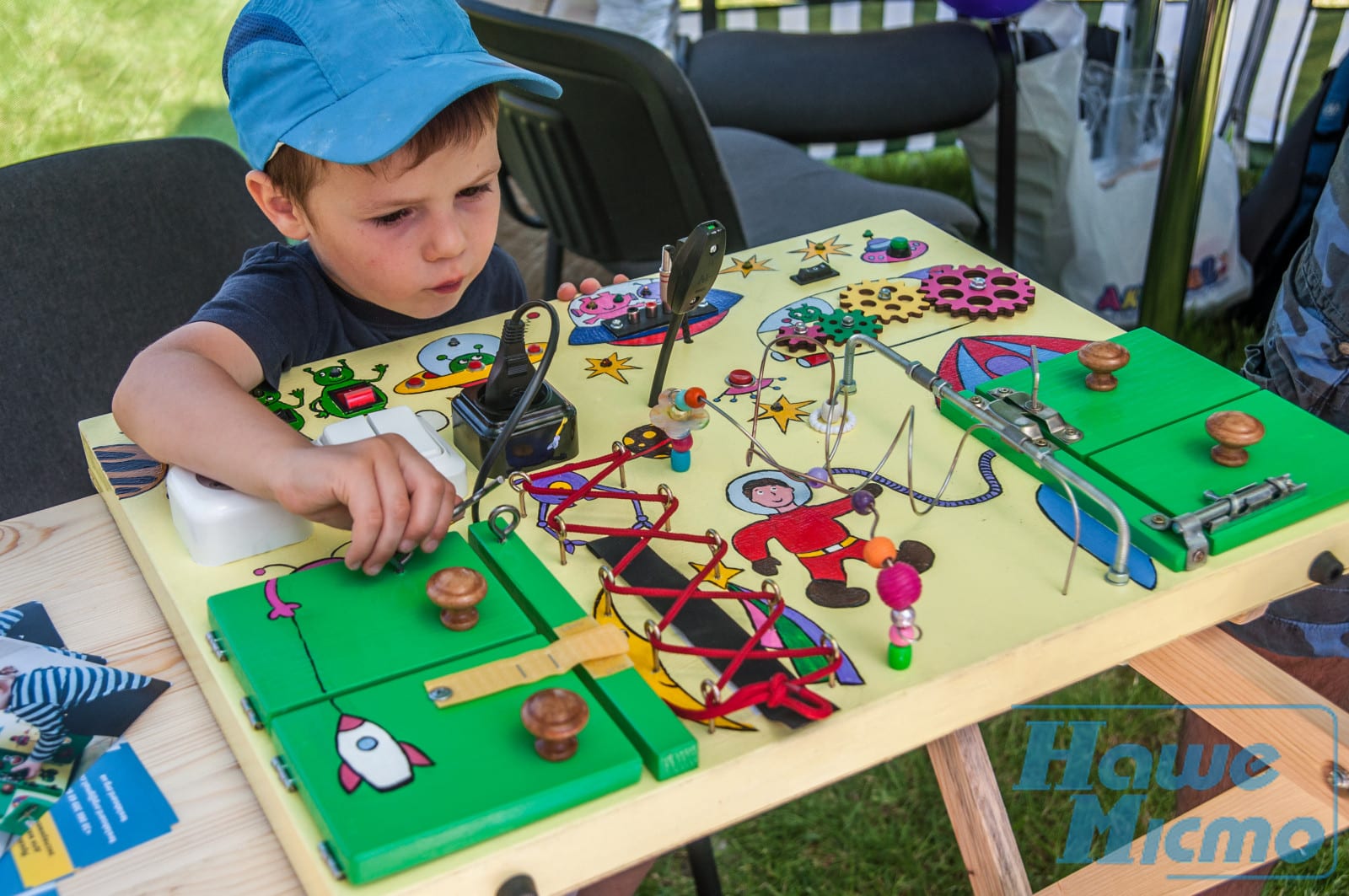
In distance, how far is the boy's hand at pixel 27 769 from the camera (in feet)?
2.29

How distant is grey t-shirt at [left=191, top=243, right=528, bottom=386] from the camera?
99 cm

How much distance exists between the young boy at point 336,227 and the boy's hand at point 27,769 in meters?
0.20

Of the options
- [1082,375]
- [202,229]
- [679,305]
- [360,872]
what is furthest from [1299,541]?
[202,229]

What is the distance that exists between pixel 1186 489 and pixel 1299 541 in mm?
72

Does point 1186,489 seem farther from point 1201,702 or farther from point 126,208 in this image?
point 126,208

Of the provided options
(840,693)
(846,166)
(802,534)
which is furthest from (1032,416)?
(846,166)

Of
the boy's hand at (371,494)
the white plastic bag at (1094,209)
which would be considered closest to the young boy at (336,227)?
the boy's hand at (371,494)

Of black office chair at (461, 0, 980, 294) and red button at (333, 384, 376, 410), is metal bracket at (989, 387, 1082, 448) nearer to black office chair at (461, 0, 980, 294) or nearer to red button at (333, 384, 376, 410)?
red button at (333, 384, 376, 410)

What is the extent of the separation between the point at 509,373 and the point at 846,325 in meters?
0.31

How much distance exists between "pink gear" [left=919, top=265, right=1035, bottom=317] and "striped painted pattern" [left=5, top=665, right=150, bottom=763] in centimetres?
69

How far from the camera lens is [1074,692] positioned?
1.60m

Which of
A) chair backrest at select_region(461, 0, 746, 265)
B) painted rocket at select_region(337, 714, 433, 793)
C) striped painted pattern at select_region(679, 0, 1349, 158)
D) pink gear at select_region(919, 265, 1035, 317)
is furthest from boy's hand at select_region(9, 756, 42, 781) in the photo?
striped painted pattern at select_region(679, 0, 1349, 158)

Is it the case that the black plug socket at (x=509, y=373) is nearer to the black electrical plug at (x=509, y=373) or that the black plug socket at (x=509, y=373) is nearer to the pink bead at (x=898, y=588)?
the black electrical plug at (x=509, y=373)

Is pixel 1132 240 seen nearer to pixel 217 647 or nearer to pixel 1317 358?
pixel 1317 358
